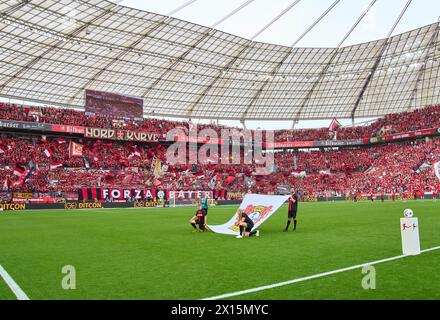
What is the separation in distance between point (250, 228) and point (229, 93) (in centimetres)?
5619

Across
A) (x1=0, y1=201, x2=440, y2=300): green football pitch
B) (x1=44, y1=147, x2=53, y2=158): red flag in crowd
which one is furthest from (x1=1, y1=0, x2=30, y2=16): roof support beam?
(x1=0, y1=201, x2=440, y2=300): green football pitch

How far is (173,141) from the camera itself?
2539 inches

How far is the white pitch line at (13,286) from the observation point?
20.7ft

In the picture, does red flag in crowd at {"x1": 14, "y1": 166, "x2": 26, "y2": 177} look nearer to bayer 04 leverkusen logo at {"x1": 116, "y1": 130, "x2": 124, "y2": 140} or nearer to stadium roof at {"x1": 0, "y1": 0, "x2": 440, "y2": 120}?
stadium roof at {"x1": 0, "y1": 0, "x2": 440, "y2": 120}

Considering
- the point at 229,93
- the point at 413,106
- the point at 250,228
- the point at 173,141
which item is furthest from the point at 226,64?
the point at 250,228

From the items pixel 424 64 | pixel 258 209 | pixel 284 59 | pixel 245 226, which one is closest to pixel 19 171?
pixel 284 59

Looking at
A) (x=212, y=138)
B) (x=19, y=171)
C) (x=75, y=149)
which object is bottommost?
(x=19, y=171)

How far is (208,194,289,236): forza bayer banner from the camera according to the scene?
14.8m

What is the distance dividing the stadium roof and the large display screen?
88.7 inches

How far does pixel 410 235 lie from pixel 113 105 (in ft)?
180

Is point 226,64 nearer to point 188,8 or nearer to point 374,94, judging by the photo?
point 188,8

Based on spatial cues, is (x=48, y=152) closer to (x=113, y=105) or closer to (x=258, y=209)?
(x=113, y=105)

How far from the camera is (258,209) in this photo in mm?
15461
